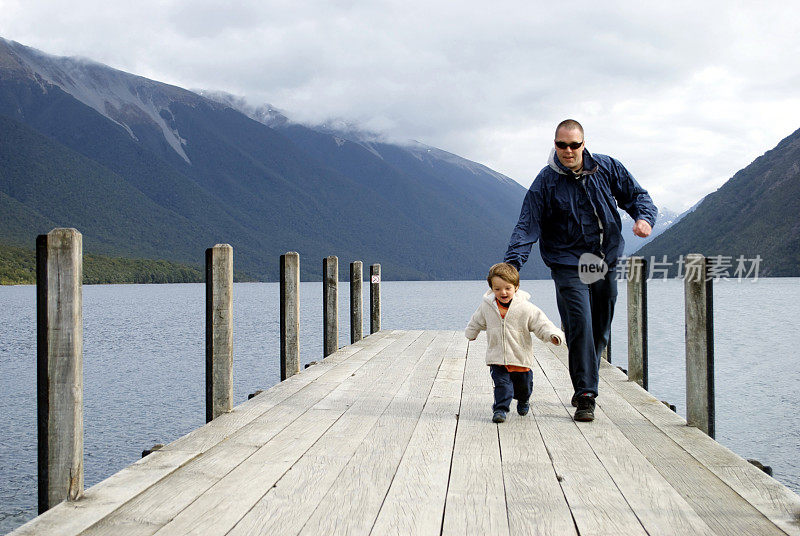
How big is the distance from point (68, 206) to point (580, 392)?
16124cm

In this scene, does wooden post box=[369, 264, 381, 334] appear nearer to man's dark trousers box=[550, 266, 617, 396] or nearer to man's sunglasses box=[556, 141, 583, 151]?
man's dark trousers box=[550, 266, 617, 396]

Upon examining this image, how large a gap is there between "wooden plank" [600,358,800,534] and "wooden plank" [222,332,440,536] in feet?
4.39

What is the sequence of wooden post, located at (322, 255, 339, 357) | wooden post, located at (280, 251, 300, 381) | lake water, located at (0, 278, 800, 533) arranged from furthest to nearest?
lake water, located at (0, 278, 800, 533), wooden post, located at (322, 255, 339, 357), wooden post, located at (280, 251, 300, 381)

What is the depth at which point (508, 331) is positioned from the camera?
4578 mm

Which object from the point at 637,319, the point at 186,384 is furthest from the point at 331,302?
the point at 186,384

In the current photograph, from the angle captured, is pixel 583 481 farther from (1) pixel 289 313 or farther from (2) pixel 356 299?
(2) pixel 356 299

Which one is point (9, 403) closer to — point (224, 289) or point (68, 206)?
point (224, 289)

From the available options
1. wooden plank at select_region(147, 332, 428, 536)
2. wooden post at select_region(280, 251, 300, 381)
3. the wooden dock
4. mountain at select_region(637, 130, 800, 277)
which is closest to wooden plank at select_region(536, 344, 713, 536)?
the wooden dock

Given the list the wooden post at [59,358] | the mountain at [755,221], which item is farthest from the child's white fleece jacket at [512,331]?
the mountain at [755,221]

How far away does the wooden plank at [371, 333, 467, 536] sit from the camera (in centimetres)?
258

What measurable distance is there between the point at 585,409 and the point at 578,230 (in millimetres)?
1061

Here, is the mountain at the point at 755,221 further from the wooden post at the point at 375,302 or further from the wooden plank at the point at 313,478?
the wooden plank at the point at 313,478

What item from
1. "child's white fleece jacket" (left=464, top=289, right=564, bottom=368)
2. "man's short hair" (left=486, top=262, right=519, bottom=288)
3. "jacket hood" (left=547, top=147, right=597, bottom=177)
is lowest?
"child's white fleece jacket" (left=464, top=289, right=564, bottom=368)

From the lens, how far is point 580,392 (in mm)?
4520
